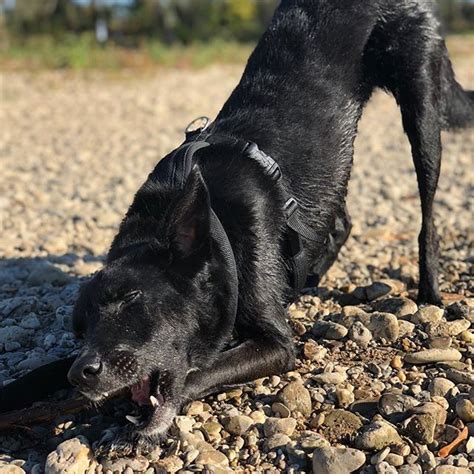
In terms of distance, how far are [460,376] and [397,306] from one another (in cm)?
77

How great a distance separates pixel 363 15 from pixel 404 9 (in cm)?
→ 26

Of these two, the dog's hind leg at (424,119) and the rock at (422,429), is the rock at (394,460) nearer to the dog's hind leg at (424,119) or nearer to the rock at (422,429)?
the rock at (422,429)

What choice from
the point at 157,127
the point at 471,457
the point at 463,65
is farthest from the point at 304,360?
the point at 463,65

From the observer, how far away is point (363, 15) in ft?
14.2

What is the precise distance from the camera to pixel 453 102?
4.80 meters

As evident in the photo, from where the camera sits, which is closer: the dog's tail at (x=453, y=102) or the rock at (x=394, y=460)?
the rock at (x=394, y=460)

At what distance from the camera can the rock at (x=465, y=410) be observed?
9.77 feet

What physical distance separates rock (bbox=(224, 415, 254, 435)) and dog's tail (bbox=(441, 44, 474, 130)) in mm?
2504

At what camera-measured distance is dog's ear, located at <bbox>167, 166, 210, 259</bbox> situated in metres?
3.01

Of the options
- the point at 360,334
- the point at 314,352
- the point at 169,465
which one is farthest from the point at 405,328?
the point at 169,465

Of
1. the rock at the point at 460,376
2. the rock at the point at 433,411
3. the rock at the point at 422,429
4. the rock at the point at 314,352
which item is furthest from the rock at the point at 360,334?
the rock at the point at 422,429

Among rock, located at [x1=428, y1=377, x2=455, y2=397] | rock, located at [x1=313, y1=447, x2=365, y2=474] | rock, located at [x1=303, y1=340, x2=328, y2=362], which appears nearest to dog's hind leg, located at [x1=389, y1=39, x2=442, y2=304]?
rock, located at [x1=303, y1=340, x2=328, y2=362]

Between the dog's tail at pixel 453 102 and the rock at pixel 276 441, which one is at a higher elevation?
the dog's tail at pixel 453 102

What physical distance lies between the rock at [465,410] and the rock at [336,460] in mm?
465
